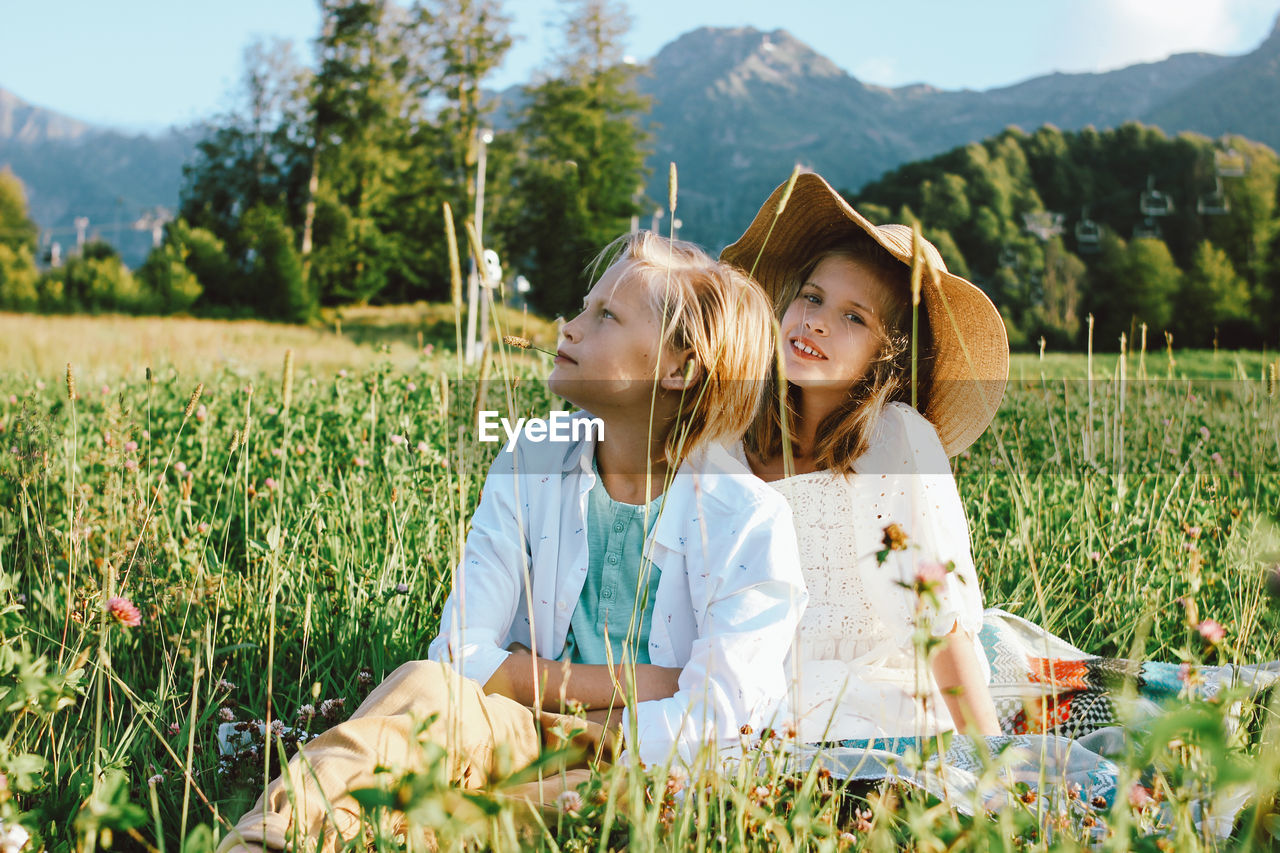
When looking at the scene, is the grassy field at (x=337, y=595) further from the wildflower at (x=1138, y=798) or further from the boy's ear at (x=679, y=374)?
the boy's ear at (x=679, y=374)

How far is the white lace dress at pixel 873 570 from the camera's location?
1873 millimetres

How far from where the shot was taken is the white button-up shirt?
151 cm

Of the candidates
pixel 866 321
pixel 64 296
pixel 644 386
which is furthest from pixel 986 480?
pixel 64 296

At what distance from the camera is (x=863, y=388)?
7.16 ft

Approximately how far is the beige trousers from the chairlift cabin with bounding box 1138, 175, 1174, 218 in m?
65.2

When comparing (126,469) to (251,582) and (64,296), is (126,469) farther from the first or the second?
(64,296)

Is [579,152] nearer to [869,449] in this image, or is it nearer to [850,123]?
[869,449]

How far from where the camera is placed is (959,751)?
1.71m

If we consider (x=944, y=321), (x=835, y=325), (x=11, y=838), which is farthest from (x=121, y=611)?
(x=944, y=321)

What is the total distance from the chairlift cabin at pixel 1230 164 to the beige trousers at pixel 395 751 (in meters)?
65.0

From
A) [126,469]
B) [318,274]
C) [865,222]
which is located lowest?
[126,469]

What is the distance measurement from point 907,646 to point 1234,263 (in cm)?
6279

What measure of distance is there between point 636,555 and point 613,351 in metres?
0.41

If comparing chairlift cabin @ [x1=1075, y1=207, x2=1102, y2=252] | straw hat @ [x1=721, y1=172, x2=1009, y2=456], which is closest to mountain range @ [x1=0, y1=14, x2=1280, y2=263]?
chairlift cabin @ [x1=1075, y1=207, x2=1102, y2=252]
